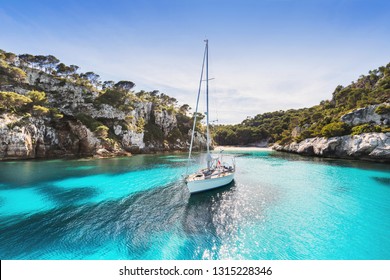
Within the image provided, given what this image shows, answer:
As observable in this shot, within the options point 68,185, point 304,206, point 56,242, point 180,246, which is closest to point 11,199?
point 68,185

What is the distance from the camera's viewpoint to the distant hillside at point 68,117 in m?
46.2

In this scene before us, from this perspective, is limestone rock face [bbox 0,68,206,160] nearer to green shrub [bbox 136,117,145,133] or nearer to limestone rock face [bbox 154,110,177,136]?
green shrub [bbox 136,117,145,133]

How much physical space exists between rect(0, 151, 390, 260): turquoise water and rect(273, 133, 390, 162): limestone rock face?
2447 centimetres

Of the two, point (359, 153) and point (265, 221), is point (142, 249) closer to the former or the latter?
point (265, 221)

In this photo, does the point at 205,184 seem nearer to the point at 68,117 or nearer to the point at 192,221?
the point at 192,221

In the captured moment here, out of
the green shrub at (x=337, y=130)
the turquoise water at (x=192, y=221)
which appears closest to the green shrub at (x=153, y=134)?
the turquoise water at (x=192, y=221)

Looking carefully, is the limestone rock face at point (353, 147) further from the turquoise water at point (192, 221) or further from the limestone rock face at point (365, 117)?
the turquoise water at point (192, 221)

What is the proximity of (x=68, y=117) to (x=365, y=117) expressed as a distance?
92.5 m

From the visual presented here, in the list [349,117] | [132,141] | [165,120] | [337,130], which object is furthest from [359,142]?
[165,120]

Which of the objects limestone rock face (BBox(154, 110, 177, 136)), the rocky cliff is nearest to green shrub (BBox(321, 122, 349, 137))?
the rocky cliff

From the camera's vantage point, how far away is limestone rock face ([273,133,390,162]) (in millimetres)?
41312

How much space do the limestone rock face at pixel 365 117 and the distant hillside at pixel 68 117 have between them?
62.8m

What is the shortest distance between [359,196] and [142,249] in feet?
75.1

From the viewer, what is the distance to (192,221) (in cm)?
1396
